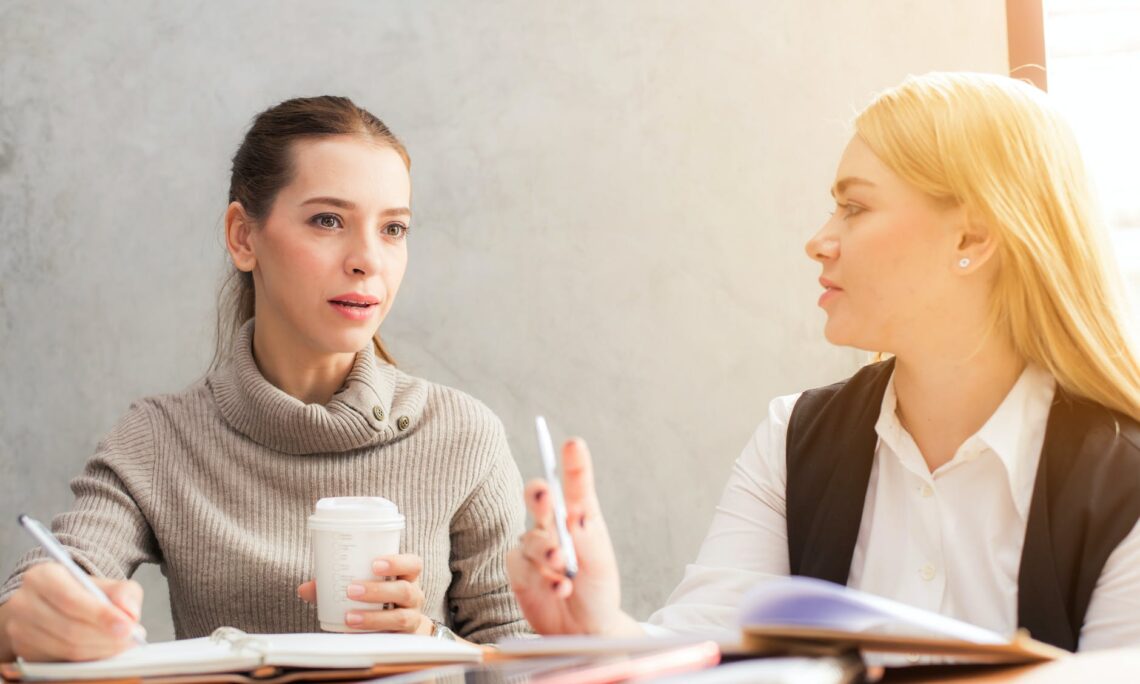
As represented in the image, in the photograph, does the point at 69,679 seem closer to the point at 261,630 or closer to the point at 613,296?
the point at 261,630

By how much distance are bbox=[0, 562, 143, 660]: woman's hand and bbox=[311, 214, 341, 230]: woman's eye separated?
729mm

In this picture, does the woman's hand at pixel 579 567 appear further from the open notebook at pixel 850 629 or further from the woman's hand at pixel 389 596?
the open notebook at pixel 850 629

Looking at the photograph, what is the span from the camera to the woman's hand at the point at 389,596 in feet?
3.90

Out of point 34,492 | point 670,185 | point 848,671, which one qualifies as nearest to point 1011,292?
point 848,671

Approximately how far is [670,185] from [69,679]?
1591mm

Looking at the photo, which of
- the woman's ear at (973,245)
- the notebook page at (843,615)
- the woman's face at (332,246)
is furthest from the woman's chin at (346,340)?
the notebook page at (843,615)

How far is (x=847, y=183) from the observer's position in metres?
1.43

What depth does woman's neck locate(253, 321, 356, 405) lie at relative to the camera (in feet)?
5.63

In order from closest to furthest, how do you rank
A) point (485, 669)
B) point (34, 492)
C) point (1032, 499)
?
point (485, 669)
point (1032, 499)
point (34, 492)

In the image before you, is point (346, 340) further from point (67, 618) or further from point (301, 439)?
point (67, 618)

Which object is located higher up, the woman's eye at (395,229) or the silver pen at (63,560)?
the woman's eye at (395,229)

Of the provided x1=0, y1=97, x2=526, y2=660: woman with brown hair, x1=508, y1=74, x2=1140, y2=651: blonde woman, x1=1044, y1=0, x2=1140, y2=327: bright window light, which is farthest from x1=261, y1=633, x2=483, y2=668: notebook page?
x1=1044, y1=0, x2=1140, y2=327: bright window light

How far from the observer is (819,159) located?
89.4 inches

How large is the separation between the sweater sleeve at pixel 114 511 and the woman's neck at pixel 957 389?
107cm
